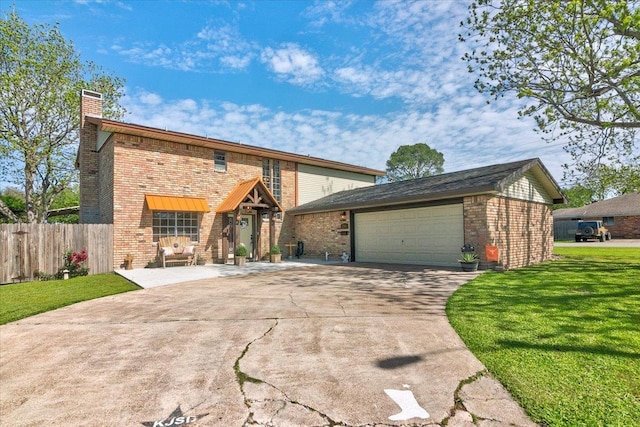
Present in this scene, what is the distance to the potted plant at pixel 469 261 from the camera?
10719mm

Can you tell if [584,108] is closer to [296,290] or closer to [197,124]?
[296,290]

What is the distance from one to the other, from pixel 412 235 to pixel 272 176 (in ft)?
27.3

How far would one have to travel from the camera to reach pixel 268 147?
704 inches

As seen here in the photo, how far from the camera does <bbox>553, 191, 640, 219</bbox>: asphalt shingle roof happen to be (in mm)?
30309

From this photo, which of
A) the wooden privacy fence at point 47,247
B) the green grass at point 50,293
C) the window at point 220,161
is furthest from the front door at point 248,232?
the green grass at point 50,293

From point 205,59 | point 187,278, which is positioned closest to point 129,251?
point 187,278

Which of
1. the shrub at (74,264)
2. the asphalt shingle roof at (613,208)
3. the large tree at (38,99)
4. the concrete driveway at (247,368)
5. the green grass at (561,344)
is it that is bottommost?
the concrete driveway at (247,368)

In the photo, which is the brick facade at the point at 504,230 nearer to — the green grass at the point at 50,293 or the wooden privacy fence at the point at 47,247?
the green grass at the point at 50,293

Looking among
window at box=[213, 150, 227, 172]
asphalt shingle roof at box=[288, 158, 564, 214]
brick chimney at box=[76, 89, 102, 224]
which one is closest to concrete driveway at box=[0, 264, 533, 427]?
asphalt shingle roof at box=[288, 158, 564, 214]

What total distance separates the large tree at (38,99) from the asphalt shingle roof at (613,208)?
1736 inches

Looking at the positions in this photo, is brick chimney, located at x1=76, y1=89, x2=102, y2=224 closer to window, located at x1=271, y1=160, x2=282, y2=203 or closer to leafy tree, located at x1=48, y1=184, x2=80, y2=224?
window, located at x1=271, y1=160, x2=282, y2=203

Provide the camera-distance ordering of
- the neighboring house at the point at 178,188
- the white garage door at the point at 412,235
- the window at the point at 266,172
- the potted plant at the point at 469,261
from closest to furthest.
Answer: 1. the potted plant at the point at 469,261
2. the white garage door at the point at 412,235
3. the neighboring house at the point at 178,188
4. the window at the point at 266,172

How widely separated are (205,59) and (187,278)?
8649 mm

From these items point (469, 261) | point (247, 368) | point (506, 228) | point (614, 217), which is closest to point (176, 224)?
point (469, 261)
